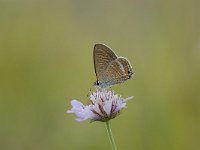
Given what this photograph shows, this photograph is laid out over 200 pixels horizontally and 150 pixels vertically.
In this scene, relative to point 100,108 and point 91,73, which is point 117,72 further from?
point 91,73

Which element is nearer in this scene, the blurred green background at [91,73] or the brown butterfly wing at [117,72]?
the brown butterfly wing at [117,72]

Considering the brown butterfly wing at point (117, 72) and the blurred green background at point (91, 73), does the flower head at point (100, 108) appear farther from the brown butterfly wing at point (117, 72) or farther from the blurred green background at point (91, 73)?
the blurred green background at point (91, 73)

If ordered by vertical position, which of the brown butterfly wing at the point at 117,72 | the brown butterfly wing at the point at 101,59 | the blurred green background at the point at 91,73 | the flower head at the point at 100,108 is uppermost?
the blurred green background at the point at 91,73

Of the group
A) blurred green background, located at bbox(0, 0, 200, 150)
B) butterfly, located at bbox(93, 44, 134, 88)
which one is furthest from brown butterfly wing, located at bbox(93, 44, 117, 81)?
blurred green background, located at bbox(0, 0, 200, 150)

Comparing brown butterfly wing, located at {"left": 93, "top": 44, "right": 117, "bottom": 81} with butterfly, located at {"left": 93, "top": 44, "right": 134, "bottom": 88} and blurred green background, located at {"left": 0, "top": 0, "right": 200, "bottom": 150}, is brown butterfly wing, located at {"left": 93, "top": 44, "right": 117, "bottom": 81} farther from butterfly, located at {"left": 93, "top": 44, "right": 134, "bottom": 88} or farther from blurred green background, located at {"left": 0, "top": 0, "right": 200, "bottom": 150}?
blurred green background, located at {"left": 0, "top": 0, "right": 200, "bottom": 150}

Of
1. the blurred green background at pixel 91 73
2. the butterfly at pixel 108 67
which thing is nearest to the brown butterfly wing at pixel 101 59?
the butterfly at pixel 108 67
